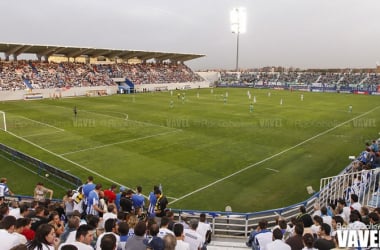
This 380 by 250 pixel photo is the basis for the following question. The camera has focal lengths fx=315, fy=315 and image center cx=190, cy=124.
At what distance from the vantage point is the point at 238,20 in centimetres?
6806

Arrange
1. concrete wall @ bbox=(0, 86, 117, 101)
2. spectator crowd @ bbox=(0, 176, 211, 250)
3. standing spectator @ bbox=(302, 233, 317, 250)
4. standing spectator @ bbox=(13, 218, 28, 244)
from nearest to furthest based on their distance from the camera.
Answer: spectator crowd @ bbox=(0, 176, 211, 250) < standing spectator @ bbox=(13, 218, 28, 244) < standing spectator @ bbox=(302, 233, 317, 250) < concrete wall @ bbox=(0, 86, 117, 101)

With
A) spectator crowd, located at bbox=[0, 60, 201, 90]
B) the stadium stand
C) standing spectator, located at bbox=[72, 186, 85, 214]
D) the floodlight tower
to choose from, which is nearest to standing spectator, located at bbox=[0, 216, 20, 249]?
the stadium stand

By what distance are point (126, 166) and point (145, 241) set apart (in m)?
13.8

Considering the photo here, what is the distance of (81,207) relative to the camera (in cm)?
972

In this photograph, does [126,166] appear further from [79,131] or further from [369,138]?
[369,138]

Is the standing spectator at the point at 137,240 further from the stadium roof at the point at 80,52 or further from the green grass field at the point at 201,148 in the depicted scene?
the stadium roof at the point at 80,52

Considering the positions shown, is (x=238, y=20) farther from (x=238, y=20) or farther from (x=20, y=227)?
(x=20, y=227)

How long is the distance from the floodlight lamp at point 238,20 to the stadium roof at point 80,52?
1988 centimetres

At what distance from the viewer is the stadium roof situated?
58513 mm

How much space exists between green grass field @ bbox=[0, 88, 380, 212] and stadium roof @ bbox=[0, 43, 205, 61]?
2426cm

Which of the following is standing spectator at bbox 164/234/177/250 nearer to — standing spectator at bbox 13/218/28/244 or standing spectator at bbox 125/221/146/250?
standing spectator at bbox 125/221/146/250

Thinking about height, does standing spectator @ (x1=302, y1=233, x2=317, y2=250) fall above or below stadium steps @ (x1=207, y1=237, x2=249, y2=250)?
above

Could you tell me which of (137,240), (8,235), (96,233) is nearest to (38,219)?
(96,233)

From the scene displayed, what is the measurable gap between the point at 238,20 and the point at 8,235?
68.7 metres
